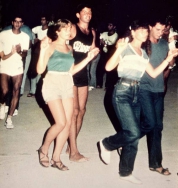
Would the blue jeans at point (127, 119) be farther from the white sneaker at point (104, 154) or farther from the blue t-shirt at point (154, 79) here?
the white sneaker at point (104, 154)

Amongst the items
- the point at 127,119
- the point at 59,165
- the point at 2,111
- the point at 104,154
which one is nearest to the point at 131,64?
the point at 127,119

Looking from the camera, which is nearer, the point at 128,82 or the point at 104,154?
the point at 128,82

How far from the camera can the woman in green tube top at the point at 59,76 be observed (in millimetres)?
4695

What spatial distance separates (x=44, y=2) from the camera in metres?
19.7

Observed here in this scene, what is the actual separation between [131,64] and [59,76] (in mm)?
914

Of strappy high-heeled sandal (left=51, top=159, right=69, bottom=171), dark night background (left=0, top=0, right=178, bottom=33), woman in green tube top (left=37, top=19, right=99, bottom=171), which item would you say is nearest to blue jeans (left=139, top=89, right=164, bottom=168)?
woman in green tube top (left=37, top=19, right=99, bottom=171)

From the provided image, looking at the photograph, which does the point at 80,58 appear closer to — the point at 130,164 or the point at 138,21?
the point at 138,21

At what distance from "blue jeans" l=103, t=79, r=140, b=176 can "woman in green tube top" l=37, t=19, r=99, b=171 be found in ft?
2.13

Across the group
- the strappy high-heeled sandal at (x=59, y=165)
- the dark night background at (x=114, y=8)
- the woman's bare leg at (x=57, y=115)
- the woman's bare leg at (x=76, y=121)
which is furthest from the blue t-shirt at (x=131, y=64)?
the dark night background at (x=114, y=8)

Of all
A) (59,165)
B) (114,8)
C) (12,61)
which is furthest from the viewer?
(114,8)

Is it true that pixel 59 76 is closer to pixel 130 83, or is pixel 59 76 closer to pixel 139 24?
pixel 130 83

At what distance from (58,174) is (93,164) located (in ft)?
1.91

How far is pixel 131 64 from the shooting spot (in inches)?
171

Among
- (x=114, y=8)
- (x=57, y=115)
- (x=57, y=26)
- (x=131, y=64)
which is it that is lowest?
(x=114, y=8)
